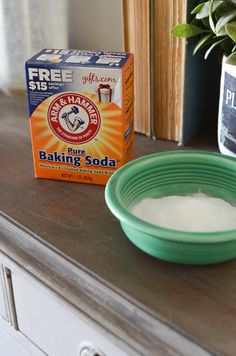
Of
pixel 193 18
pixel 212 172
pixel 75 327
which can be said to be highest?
pixel 193 18

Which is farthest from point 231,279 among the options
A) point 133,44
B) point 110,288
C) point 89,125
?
point 133,44

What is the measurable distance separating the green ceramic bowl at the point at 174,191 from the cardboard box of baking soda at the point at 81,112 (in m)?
0.06

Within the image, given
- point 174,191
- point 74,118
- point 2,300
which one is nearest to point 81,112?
point 74,118

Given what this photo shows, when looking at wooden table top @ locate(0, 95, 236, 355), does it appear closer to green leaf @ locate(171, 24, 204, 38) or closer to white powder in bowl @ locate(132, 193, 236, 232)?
white powder in bowl @ locate(132, 193, 236, 232)

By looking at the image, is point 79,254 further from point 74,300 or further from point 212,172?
point 212,172

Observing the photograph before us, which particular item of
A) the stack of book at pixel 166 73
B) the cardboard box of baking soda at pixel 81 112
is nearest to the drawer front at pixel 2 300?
the cardboard box of baking soda at pixel 81 112

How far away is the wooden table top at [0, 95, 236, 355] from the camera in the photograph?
44cm

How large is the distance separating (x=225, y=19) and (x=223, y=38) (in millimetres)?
60

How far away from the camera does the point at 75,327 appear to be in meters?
0.53

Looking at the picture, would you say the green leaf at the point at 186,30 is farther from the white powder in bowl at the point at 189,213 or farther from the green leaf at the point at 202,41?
the white powder in bowl at the point at 189,213

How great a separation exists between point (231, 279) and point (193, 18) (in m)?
0.33

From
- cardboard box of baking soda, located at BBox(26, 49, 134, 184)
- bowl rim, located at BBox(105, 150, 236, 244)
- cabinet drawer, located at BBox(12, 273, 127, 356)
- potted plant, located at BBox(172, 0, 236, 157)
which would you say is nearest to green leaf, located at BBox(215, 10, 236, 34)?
potted plant, located at BBox(172, 0, 236, 157)

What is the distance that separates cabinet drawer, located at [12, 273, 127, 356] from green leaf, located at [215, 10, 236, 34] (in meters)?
0.34

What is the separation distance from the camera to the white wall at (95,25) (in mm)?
823
